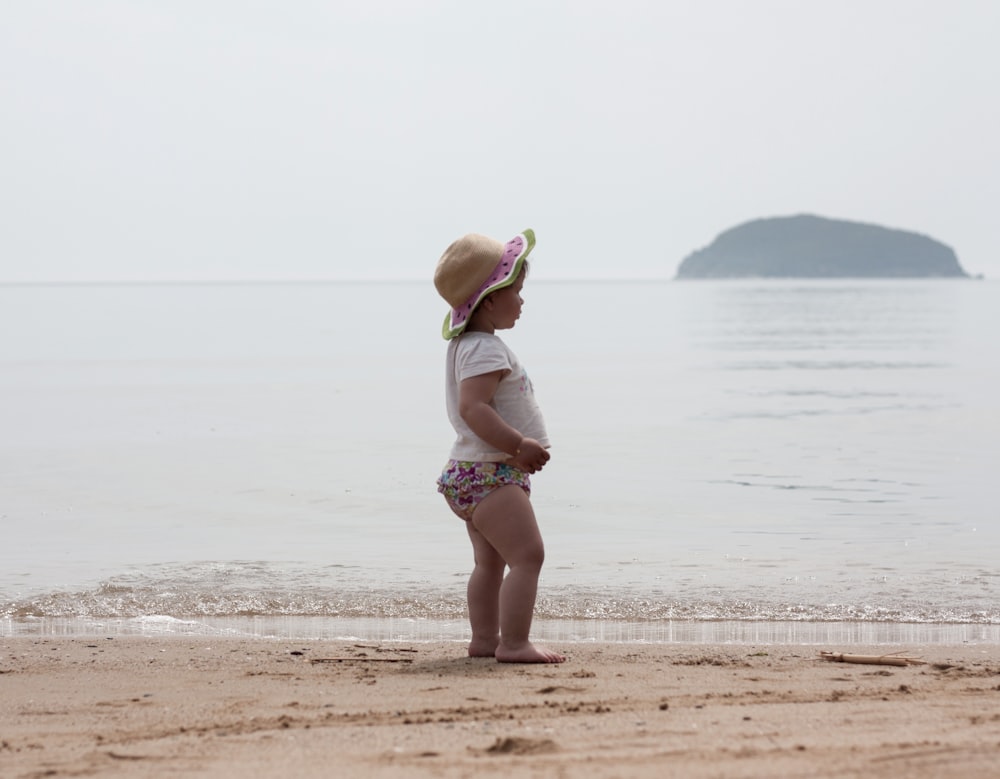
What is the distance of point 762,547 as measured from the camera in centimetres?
762

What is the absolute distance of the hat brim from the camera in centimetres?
462

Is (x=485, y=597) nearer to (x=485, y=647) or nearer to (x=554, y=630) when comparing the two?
(x=485, y=647)

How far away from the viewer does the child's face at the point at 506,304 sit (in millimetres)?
4674

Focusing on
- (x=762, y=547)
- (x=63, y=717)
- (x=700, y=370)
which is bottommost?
(x=63, y=717)

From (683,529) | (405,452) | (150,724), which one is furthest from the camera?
(405,452)

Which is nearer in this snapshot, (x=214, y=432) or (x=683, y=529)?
(x=683, y=529)

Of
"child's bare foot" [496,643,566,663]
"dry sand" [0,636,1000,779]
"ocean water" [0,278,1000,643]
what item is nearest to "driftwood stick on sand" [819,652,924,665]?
"dry sand" [0,636,1000,779]

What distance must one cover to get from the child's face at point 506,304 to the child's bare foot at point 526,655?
1.14 metres

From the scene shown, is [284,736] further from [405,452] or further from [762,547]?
[405,452]

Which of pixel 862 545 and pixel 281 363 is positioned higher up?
pixel 281 363

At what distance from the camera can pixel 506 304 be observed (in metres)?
4.69

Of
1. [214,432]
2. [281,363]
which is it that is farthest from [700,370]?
[214,432]

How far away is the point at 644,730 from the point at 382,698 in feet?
2.98

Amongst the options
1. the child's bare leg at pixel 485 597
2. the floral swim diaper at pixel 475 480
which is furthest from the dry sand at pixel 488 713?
the floral swim diaper at pixel 475 480
